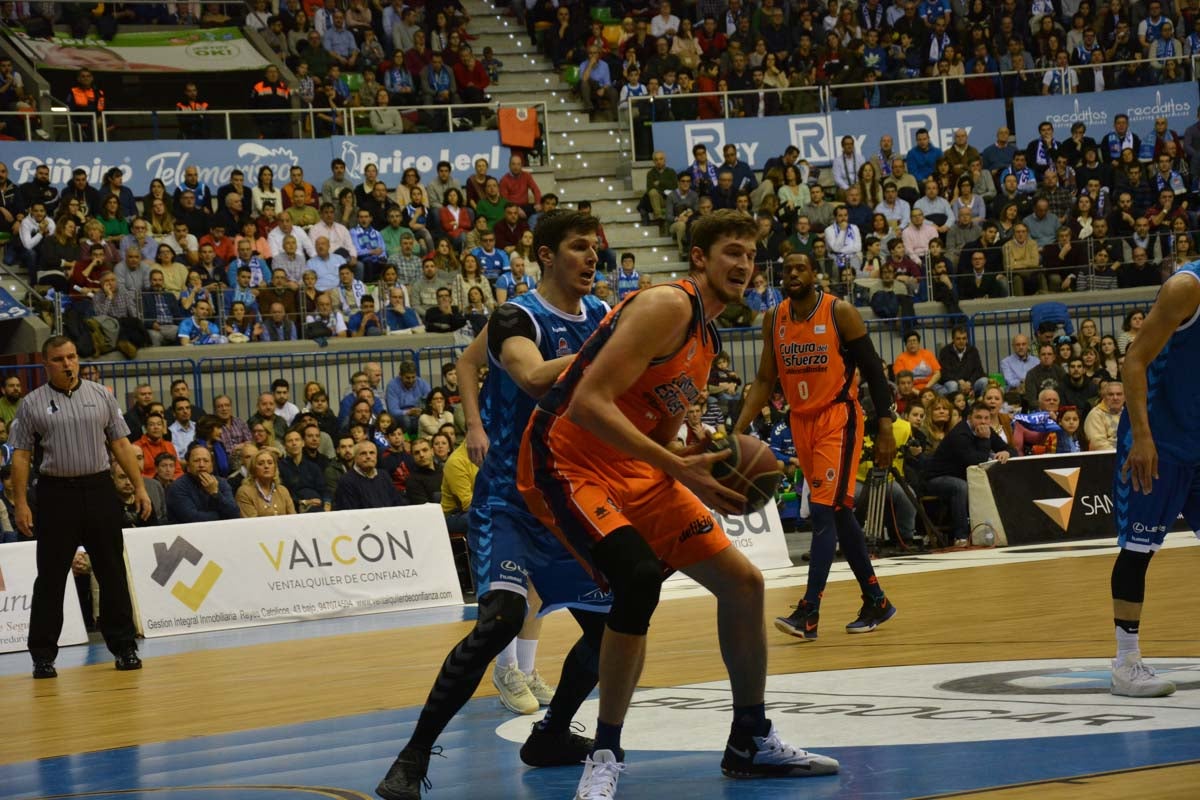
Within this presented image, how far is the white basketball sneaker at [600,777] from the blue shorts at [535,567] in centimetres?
82

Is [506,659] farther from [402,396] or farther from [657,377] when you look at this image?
[402,396]

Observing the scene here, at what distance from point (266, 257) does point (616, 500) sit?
1542 centimetres

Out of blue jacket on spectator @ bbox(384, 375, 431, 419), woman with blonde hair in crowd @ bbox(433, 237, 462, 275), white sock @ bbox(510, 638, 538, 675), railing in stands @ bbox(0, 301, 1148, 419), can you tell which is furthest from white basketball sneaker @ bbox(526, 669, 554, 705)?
woman with blonde hair in crowd @ bbox(433, 237, 462, 275)

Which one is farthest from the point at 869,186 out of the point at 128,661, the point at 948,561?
the point at 128,661

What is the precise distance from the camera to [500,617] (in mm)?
5301

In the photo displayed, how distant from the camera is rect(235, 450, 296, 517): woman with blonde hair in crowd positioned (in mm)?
14117

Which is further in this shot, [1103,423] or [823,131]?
[823,131]

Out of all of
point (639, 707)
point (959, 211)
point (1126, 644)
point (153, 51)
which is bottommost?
point (639, 707)

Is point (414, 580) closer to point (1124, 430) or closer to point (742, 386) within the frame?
point (742, 386)

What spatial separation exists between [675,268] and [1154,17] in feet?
33.6

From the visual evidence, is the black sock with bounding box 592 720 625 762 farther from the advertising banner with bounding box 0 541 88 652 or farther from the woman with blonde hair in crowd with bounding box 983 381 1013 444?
the woman with blonde hair in crowd with bounding box 983 381 1013 444

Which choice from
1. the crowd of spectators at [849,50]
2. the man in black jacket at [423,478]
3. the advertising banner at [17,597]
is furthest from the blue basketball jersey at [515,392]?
the crowd of spectators at [849,50]

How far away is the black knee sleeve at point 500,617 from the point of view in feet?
17.3

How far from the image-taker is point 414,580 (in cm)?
1391
